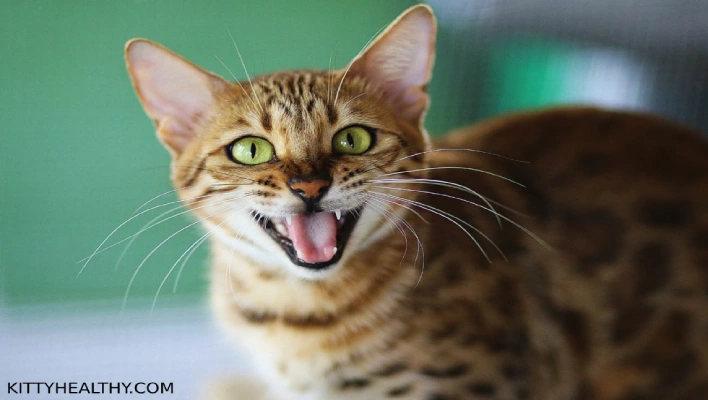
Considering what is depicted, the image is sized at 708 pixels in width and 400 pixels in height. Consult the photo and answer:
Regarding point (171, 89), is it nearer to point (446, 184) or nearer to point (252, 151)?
point (252, 151)

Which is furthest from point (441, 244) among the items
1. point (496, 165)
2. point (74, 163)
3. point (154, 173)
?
point (74, 163)

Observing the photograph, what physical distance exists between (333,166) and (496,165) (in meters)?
0.34

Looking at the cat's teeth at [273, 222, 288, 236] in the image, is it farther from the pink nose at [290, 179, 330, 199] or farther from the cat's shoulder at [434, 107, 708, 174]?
the cat's shoulder at [434, 107, 708, 174]

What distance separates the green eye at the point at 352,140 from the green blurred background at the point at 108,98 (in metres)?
0.18

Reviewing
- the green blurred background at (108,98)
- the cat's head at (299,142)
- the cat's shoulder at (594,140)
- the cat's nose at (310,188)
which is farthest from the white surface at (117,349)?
the cat's shoulder at (594,140)

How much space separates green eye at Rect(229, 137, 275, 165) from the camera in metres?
0.78

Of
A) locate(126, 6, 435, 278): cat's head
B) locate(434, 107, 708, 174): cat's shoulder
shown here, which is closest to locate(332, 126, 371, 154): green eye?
locate(126, 6, 435, 278): cat's head

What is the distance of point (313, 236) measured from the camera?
2.47 feet

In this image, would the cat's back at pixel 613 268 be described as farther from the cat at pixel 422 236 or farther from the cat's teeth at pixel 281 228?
the cat's teeth at pixel 281 228

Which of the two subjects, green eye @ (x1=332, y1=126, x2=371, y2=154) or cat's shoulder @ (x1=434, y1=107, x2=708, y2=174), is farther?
cat's shoulder @ (x1=434, y1=107, x2=708, y2=174)

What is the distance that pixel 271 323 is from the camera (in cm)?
88

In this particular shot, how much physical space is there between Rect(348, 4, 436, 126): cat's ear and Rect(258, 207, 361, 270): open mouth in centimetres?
17

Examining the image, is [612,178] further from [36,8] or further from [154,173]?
[36,8]

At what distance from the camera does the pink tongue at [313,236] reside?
0.74m
